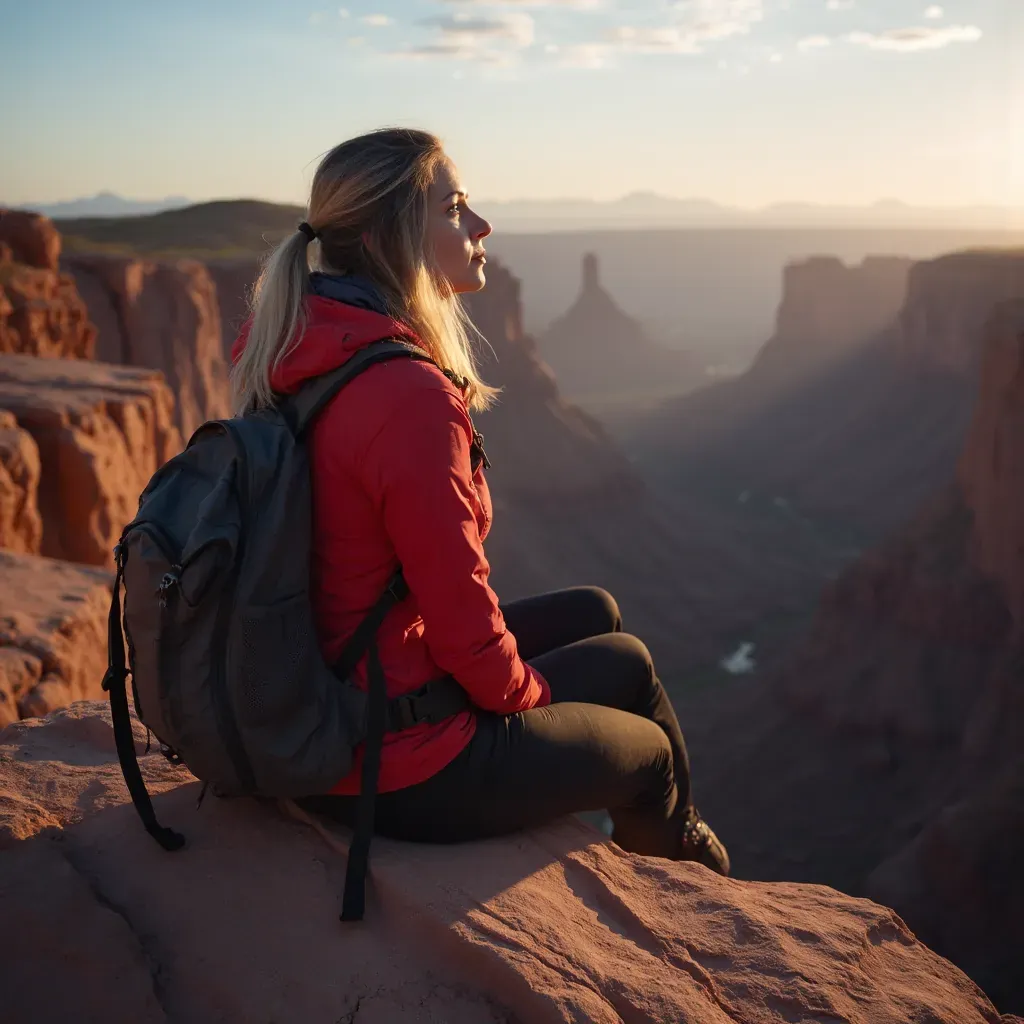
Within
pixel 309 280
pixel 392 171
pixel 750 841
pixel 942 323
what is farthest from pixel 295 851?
pixel 942 323

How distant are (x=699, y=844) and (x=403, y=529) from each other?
1656mm

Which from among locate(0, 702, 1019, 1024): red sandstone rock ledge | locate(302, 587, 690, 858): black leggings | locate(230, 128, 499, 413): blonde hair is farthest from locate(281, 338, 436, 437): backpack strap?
locate(0, 702, 1019, 1024): red sandstone rock ledge

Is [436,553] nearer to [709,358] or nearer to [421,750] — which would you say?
[421,750]

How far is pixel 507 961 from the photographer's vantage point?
236cm

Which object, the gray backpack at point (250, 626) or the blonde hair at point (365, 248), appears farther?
the blonde hair at point (365, 248)

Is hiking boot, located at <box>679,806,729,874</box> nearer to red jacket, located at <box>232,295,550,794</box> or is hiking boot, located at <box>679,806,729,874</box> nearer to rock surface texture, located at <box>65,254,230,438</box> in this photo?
red jacket, located at <box>232,295,550,794</box>

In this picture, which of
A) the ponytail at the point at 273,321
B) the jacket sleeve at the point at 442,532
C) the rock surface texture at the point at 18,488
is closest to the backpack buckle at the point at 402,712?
the jacket sleeve at the point at 442,532

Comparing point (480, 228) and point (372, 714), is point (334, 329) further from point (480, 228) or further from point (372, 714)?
point (372, 714)

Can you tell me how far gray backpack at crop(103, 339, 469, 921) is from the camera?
223 cm

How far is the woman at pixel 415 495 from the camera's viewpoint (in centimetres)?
231

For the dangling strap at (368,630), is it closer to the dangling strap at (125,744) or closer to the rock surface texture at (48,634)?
the dangling strap at (125,744)

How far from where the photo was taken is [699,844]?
3.29 m

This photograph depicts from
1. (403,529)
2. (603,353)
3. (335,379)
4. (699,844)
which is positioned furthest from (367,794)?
(603,353)

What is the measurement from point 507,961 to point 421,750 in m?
Result: 0.52
